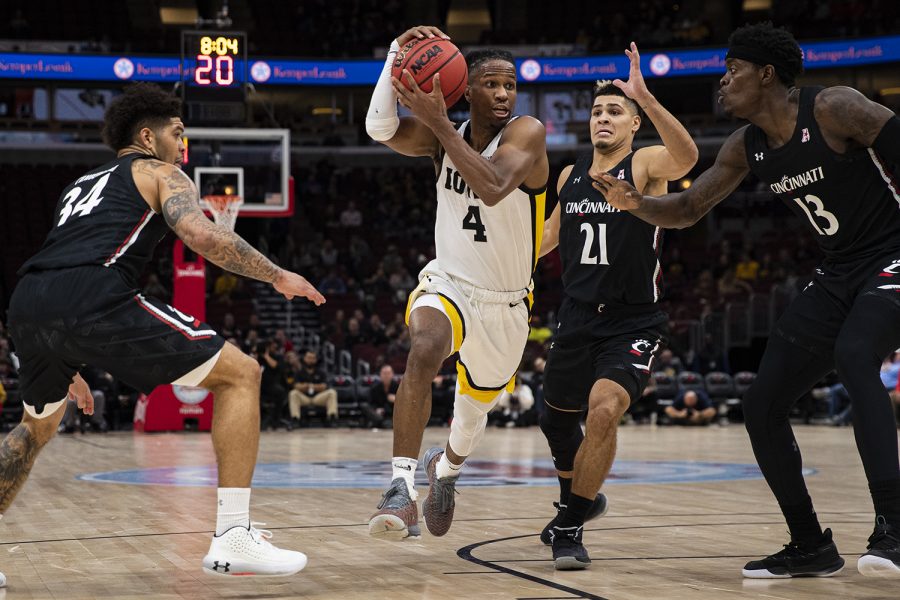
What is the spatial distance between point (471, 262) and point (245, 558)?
1.89m

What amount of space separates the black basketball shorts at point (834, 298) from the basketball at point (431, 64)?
6.00 ft

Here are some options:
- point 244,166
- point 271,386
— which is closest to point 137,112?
point 244,166

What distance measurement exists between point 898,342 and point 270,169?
43.3ft

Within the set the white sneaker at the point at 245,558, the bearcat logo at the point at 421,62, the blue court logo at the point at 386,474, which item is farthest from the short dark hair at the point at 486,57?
the blue court logo at the point at 386,474

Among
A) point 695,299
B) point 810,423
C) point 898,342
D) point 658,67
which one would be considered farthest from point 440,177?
point 658,67

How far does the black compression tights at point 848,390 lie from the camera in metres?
4.27

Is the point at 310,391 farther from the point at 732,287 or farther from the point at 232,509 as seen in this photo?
the point at 232,509

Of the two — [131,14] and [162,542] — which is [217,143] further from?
[131,14]

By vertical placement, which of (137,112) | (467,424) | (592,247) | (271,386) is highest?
(137,112)

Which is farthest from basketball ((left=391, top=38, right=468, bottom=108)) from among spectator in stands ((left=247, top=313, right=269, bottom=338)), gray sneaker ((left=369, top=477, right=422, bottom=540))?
spectator in stands ((left=247, top=313, right=269, bottom=338))

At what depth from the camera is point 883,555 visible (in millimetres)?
4020

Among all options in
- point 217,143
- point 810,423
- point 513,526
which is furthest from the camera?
point 810,423

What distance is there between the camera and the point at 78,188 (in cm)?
454

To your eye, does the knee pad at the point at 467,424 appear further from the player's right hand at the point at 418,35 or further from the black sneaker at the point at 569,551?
the player's right hand at the point at 418,35
